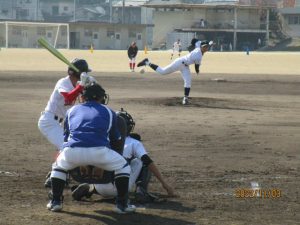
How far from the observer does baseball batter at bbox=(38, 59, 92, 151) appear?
8891mm

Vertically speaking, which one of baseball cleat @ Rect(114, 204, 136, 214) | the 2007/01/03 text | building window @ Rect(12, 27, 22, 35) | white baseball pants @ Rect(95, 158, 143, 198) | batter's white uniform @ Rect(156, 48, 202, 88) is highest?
building window @ Rect(12, 27, 22, 35)

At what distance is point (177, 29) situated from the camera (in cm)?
9988

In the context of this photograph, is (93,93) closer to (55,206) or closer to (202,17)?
(55,206)

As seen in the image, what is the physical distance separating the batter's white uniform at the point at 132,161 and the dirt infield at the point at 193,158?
0.14 meters

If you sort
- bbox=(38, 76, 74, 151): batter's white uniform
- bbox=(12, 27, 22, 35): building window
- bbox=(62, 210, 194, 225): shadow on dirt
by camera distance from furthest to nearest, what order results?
bbox=(12, 27, 22, 35): building window → bbox=(38, 76, 74, 151): batter's white uniform → bbox=(62, 210, 194, 225): shadow on dirt

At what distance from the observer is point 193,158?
11422 mm

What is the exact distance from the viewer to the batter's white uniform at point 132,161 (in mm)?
8023

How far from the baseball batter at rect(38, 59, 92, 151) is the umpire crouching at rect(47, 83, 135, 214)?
50.6 inches

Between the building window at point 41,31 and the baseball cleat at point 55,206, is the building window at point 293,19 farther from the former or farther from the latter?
the baseball cleat at point 55,206

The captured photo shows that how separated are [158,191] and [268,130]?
7081 mm

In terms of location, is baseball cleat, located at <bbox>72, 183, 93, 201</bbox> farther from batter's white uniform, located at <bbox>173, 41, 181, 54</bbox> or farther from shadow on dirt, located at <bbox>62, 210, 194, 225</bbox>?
batter's white uniform, located at <bbox>173, 41, 181, 54</bbox>

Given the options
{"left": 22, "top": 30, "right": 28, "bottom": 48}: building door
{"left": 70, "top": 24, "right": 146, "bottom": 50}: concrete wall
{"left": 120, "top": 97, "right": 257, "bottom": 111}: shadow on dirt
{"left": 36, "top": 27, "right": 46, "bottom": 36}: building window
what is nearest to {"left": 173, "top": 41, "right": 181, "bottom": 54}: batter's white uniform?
{"left": 36, "top": 27, "right": 46, "bottom": 36}: building window

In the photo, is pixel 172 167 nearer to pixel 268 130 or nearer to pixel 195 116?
pixel 268 130

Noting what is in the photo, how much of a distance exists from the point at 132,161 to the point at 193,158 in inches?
132
